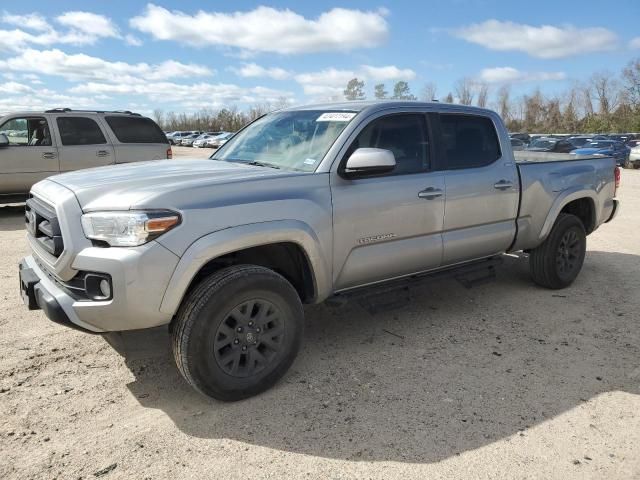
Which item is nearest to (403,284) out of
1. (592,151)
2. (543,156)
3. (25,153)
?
(543,156)

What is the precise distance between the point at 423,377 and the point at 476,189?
5.61 feet

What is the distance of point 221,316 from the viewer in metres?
3.07

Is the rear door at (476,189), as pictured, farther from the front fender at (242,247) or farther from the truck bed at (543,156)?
the front fender at (242,247)

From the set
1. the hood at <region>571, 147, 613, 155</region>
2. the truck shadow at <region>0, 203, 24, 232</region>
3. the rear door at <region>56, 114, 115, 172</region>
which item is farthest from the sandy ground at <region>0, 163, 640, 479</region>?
the hood at <region>571, 147, 613, 155</region>

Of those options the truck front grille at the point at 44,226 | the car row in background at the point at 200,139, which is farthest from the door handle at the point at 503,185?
the car row in background at the point at 200,139

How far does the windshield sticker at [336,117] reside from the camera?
12.7 ft

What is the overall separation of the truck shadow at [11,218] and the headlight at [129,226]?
22.6 ft

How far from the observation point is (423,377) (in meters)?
3.61

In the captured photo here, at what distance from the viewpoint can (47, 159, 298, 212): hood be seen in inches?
115

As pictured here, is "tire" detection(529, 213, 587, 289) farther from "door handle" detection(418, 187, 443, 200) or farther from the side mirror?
the side mirror

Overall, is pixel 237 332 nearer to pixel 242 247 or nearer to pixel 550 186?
pixel 242 247

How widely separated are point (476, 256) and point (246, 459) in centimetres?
281

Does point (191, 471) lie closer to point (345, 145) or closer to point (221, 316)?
point (221, 316)

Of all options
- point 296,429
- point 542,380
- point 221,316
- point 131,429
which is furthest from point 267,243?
point 542,380
